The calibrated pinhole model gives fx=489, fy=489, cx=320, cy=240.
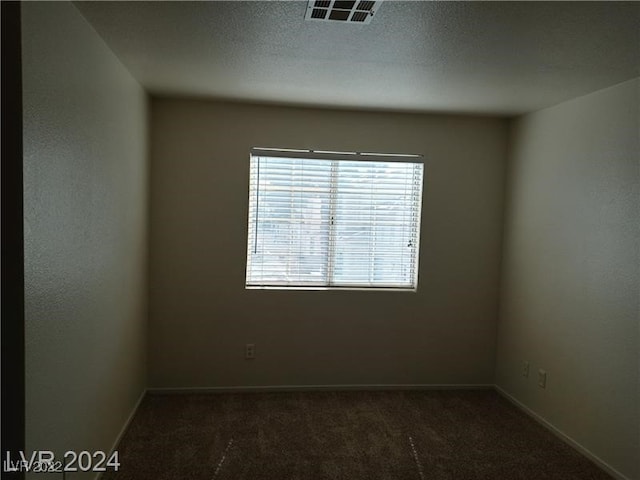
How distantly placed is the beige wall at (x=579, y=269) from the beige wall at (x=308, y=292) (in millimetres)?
296

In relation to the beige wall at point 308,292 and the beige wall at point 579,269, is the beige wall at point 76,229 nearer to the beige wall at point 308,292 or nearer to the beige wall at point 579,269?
the beige wall at point 308,292

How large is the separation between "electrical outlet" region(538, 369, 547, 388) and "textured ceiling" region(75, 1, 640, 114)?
6.41ft

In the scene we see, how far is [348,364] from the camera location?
4156 millimetres

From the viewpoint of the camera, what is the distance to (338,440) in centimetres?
321

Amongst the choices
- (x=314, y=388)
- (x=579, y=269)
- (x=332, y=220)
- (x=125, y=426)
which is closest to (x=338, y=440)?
(x=314, y=388)

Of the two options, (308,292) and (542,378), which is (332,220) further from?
(542,378)

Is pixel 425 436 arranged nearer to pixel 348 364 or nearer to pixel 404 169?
pixel 348 364

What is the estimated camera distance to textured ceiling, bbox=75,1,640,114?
202cm

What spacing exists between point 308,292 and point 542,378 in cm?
188

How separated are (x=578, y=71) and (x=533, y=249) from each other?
4.88 ft

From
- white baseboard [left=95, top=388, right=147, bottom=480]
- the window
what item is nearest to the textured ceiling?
the window

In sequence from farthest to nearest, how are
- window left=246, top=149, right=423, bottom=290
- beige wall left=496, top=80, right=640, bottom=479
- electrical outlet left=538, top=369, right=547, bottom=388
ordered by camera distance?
window left=246, top=149, right=423, bottom=290 < electrical outlet left=538, top=369, right=547, bottom=388 < beige wall left=496, top=80, right=640, bottom=479

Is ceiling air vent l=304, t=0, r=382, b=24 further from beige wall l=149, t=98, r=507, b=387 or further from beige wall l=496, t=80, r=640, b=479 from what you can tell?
beige wall l=149, t=98, r=507, b=387

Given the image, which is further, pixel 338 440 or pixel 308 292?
pixel 308 292
